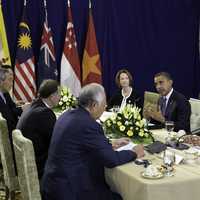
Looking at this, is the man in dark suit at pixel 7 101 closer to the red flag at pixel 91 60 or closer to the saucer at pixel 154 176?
the red flag at pixel 91 60

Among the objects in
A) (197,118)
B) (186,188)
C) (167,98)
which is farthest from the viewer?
(197,118)

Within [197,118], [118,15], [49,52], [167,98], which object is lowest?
[197,118]

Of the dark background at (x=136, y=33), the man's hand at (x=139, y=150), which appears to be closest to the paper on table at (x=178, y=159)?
the man's hand at (x=139, y=150)

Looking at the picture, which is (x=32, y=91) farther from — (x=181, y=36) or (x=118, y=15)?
(x=181, y=36)

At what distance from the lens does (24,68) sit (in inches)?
238

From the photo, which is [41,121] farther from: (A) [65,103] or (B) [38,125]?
(A) [65,103]

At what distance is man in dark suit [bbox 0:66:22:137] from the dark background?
1.53 meters

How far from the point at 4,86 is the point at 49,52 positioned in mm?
1720

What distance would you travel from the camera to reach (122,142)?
3.07 m

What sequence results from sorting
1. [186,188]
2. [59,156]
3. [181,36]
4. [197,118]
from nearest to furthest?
[186,188] → [59,156] → [197,118] → [181,36]

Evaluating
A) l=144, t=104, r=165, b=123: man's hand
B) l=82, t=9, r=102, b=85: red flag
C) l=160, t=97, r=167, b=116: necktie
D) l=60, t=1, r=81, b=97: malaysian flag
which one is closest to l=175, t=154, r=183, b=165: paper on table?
l=144, t=104, r=165, b=123: man's hand

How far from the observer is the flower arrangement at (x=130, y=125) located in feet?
10.7

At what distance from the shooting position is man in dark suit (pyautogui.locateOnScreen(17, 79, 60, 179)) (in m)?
3.22

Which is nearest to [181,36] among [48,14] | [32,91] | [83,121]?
[48,14]
